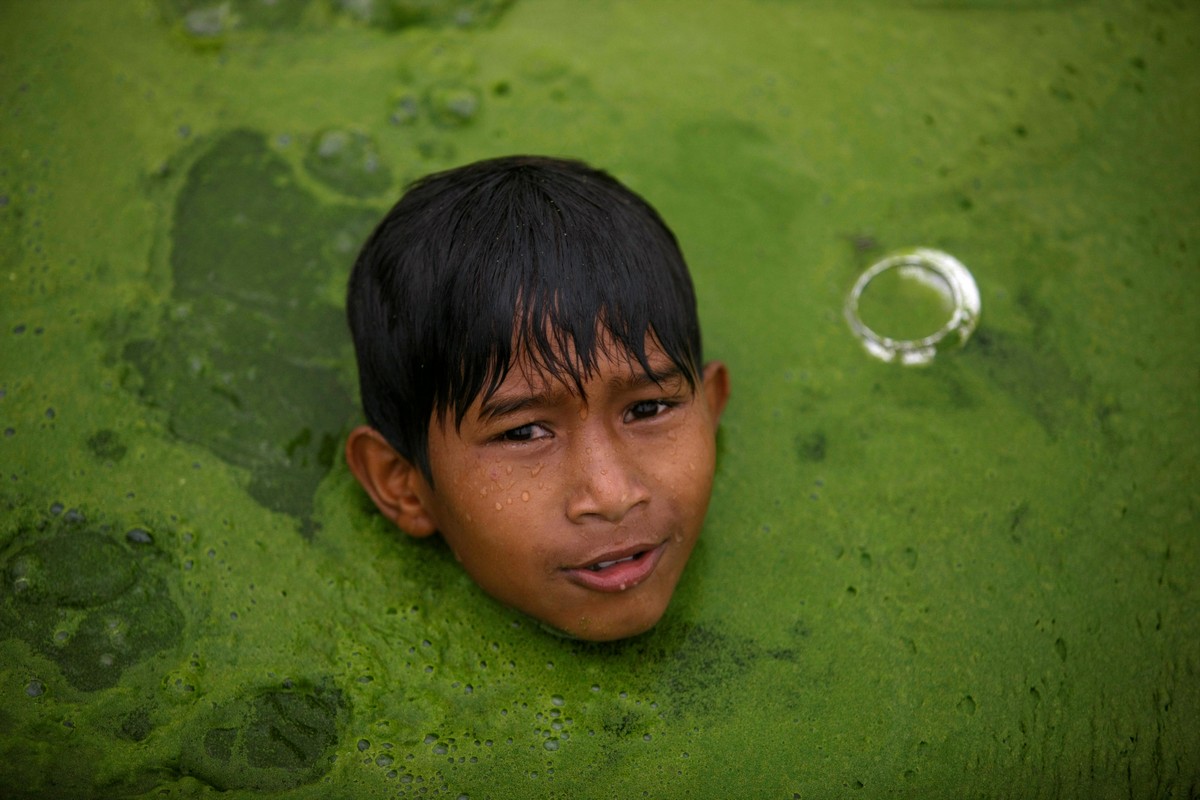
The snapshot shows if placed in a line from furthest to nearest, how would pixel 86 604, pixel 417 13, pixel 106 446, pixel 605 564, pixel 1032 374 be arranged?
1. pixel 417 13
2. pixel 1032 374
3. pixel 106 446
4. pixel 86 604
5. pixel 605 564

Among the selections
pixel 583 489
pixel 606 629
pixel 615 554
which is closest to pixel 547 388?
pixel 583 489

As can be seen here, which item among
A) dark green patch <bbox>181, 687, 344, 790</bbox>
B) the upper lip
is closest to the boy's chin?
the upper lip

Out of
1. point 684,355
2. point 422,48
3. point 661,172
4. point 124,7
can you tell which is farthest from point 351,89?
point 684,355

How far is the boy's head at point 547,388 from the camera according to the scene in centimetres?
169

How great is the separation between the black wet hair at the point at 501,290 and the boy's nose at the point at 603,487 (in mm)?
114

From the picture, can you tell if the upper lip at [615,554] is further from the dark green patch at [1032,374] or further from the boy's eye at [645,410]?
the dark green patch at [1032,374]

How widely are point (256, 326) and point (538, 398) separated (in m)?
0.80

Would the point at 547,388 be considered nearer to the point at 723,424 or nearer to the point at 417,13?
the point at 723,424

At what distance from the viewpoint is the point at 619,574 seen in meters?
1.76

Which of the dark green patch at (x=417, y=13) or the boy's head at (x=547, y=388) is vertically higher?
the dark green patch at (x=417, y=13)

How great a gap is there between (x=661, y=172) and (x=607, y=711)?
1169 millimetres

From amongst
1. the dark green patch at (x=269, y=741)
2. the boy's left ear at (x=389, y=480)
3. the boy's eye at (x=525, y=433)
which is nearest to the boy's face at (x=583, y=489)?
the boy's eye at (x=525, y=433)

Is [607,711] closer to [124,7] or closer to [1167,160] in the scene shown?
[1167,160]

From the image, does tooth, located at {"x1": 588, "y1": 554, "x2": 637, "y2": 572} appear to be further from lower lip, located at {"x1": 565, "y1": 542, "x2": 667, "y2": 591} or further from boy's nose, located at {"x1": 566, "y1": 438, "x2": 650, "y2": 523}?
boy's nose, located at {"x1": 566, "y1": 438, "x2": 650, "y2": 523}
